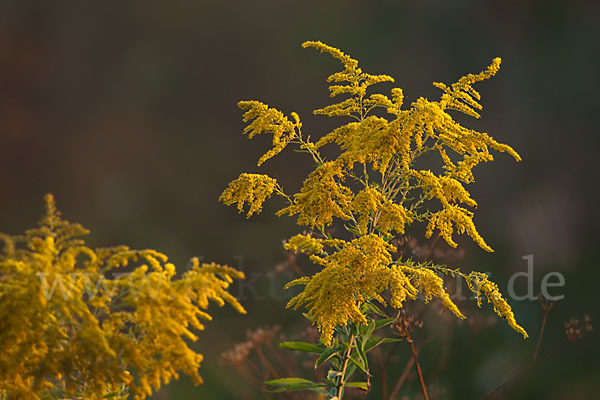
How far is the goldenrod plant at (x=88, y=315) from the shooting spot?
→ 3143 millimetres

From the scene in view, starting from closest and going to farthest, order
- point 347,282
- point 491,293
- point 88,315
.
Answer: point 88,315 < point 347,282 < point 491,293

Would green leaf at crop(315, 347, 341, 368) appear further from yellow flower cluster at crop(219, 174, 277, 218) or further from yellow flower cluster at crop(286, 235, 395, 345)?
yellow flower cluster at crop(219, 174, 277, 218)

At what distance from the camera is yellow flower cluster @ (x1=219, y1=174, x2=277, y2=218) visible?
410 centimetres

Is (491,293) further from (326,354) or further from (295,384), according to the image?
(295,384)

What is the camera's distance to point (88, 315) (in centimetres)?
318

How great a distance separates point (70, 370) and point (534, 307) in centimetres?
498

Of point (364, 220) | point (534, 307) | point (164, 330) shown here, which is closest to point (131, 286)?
point (164, 330)

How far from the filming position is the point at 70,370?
3.18m

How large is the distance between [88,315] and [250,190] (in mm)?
1280

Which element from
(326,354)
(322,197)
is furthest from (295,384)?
(322,197)

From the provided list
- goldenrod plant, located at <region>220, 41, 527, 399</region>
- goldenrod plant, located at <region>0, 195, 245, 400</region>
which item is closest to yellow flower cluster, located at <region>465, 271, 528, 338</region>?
goldenrod plant, located at <region>220, 41, 527, 399</region>

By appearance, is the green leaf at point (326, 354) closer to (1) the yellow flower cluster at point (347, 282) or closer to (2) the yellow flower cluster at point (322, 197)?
(1) the yellow flower cluster at point (347, 282)

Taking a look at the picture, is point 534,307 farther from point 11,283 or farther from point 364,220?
point 11,283

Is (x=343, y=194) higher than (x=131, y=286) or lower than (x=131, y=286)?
higher
